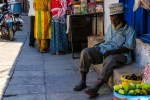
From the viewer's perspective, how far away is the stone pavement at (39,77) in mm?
5125

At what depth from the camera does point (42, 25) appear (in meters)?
8.45

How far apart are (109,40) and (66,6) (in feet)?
8.85

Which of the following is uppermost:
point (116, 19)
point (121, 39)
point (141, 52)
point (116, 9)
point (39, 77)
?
point (116, 9)

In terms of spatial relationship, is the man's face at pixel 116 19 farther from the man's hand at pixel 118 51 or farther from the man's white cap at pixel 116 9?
the man's hand at pixel 118 51

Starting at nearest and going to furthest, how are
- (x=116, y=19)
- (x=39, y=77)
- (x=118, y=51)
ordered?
(x=118, y=51) < (x=116, y=19) < (x=39, y=77)

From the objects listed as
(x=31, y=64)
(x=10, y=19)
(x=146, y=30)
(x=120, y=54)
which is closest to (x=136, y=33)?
(x=146, y=30)

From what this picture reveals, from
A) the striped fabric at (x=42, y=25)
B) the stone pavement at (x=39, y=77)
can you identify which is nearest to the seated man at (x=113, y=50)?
the stone pavement at (x=39, y=77)

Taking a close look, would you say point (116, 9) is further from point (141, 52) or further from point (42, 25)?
point (42, 25)

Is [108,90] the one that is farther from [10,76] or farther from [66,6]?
[66,6]

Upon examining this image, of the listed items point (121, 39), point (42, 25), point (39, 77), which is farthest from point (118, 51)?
point (42, 25)

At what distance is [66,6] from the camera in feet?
25.6

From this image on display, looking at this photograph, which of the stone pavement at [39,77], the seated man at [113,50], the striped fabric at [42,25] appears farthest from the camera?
the striped fabric at [42,25]

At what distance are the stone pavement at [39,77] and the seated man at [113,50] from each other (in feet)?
1.12

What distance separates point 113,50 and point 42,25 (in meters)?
3.75
